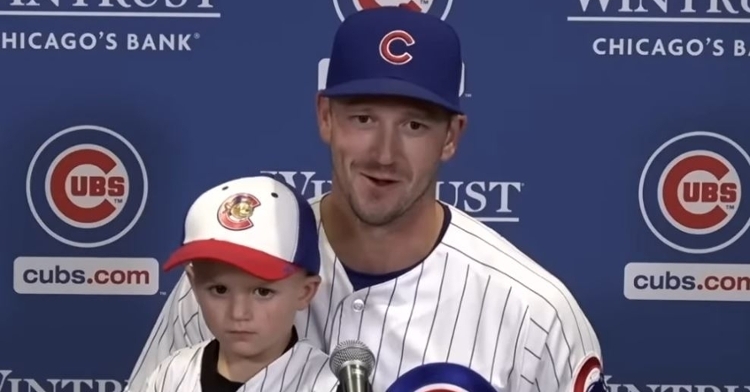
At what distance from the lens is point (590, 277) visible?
5.50ft

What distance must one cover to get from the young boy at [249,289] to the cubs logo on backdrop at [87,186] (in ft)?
1.84

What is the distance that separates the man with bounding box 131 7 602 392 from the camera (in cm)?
115

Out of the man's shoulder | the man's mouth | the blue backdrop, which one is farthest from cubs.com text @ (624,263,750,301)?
the man's shoulder

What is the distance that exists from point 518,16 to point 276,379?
710mm

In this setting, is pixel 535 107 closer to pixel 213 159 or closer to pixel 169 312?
pixel 213 159

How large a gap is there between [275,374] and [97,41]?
70cm

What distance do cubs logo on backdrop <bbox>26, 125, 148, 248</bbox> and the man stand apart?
0.44m

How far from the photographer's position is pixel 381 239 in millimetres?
1222

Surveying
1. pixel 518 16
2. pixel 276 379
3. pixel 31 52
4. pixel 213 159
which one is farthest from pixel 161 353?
pixel 518 16

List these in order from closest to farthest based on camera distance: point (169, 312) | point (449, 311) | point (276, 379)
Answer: point (276, 379) < point (449, 311) < point (169, 312)

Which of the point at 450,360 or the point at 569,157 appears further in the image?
the point at 569,157

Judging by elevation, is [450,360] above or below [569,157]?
below

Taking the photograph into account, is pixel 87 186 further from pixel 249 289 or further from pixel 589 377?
pixel 589 377

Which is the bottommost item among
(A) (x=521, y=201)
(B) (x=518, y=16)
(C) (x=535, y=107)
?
(A) (x=521, y=201)
